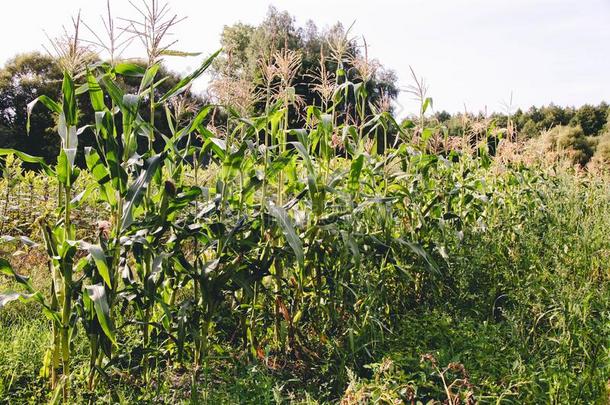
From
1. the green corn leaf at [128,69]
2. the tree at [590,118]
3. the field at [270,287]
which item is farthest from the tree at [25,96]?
the tree at [590,118]

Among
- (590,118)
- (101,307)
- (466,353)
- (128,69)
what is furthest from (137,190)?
(590,118)

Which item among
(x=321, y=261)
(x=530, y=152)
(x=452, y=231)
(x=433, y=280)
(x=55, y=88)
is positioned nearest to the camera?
(x=321, y=261)

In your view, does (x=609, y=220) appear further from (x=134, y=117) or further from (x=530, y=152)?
(x=134, y=117)

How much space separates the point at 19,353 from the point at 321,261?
1525 mm

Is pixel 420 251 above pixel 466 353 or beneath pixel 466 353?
above

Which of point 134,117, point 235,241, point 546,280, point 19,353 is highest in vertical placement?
point 134,117

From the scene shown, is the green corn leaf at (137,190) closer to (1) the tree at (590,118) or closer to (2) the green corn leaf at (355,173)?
(2) the green corn leaf at (355,173)

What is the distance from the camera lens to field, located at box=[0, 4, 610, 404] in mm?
2049

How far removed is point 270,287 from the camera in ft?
9.12

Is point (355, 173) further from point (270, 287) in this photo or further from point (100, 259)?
point (100, 259)

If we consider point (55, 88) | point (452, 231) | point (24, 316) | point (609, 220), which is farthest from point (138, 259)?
point (55, 88)

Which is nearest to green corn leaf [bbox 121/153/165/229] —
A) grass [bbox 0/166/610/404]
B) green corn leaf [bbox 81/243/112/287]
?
green corn leaf [bbox 81/243/112/287]

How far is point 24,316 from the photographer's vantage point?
338cm

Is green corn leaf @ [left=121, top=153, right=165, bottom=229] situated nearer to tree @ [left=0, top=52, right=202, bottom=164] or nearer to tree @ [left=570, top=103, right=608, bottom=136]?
tree @ [left=0, top=52, right=202, bottom=164]
